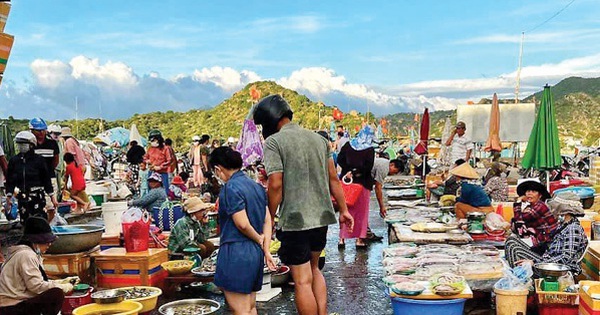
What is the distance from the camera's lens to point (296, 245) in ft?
14.9

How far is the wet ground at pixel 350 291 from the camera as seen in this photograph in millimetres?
5734

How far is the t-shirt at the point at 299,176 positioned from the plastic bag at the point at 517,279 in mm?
1691

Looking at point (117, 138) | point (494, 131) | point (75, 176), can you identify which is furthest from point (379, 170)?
point (117, 138)

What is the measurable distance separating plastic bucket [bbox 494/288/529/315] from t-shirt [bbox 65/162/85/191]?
31.3ft

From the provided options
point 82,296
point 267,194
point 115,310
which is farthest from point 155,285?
point 267,194

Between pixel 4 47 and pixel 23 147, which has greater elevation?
pixel 4 47

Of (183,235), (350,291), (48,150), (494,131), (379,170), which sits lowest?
(350,291)

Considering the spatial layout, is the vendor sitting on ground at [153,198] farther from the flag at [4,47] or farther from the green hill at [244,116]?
the green hill at [244,116]

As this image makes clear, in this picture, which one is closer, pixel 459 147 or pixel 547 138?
pixel 547 138

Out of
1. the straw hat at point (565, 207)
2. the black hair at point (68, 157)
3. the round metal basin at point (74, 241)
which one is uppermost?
the black hair at point (68, 157)

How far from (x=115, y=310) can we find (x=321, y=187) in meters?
2.01

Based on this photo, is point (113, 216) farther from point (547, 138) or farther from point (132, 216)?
point (547, 138)

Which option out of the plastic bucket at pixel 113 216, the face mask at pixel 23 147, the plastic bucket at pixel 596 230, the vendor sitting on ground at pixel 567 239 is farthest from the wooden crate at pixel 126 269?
the plastic bucket at pixel 596 230

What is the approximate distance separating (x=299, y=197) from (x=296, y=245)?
0.38m
